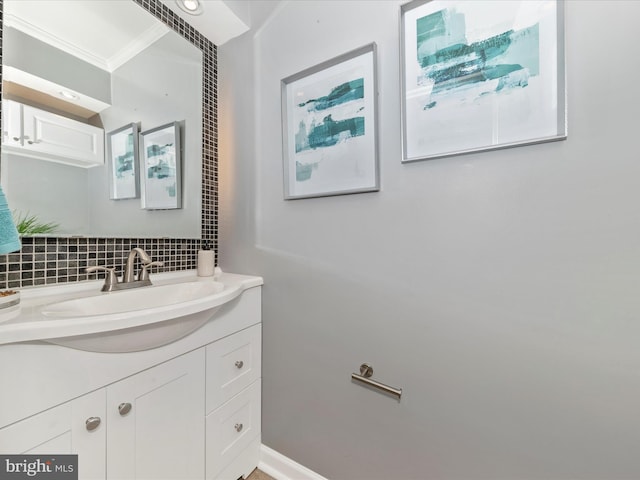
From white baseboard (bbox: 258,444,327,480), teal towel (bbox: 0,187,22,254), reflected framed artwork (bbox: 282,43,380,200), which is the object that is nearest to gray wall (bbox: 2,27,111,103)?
teal towel (bbox: 0,187,22,254)

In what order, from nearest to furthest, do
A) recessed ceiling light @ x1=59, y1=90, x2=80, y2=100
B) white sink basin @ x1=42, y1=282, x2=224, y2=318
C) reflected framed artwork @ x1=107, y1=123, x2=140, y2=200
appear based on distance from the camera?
white sink basin @ x1=42, y1=282, x2=224, y2=318 → recessed ceiling light @ x1=59, y1=90, x2=80, y2=100 → reflected framed artwork @ x1=107, y1=123, x2=140, y2=200

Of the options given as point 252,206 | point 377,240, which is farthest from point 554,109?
point 252,206

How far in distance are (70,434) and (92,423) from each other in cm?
4

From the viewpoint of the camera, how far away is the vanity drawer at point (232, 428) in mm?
1004

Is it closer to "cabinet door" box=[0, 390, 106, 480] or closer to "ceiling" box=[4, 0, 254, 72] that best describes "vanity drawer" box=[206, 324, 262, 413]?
"cabinet door" box=[0, 390, 106, 480]

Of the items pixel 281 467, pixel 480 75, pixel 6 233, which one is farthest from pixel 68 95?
pixel 281 467

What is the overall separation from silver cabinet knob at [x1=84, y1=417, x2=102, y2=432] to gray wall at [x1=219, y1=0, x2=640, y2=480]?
0.66 metres

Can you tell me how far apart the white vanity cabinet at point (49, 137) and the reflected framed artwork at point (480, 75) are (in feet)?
3.83

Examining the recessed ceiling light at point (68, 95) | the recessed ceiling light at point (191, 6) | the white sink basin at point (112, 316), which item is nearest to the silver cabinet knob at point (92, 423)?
the white sink basin at point (112, 316)

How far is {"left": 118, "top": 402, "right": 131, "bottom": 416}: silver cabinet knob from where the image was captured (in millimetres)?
731

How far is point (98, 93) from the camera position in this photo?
103 centimetres

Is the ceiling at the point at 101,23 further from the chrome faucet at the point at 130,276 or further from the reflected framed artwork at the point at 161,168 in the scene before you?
the chrome faucet at the point at 130,276

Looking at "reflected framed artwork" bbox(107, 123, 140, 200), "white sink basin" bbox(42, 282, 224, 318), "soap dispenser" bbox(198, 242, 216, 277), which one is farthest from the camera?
"soap dispenser" bbox(198, 242, 216, 277)

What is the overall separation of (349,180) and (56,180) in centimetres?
105
